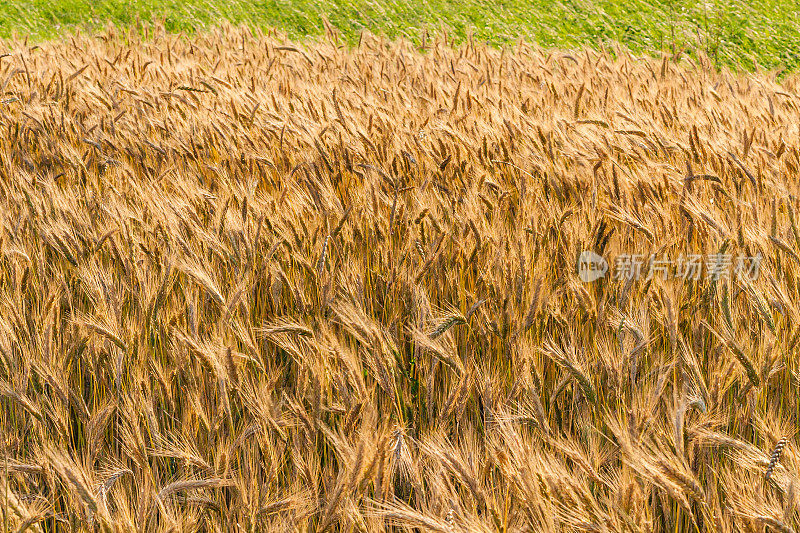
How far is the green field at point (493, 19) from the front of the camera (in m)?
8.78

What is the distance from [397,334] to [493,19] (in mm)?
8523

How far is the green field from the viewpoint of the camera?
28.8 ft

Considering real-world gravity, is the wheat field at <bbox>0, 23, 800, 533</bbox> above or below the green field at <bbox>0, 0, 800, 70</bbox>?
above

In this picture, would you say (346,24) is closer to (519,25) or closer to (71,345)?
(519,25)

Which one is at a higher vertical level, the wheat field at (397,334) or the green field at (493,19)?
the wheat field at (397,334)

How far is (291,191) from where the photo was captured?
7.72 ft

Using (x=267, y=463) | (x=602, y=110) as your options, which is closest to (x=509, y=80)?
(x=602, y=110)

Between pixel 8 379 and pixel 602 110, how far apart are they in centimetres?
282

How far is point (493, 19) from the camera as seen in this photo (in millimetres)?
9445

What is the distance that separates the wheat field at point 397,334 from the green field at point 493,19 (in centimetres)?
631

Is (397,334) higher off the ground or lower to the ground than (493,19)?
higher

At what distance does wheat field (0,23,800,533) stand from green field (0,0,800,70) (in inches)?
248

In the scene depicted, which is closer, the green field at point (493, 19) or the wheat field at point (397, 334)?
the wheat field at point (397, 334)

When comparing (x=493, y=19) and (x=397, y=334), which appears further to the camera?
(x=493, y=19)
